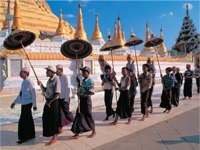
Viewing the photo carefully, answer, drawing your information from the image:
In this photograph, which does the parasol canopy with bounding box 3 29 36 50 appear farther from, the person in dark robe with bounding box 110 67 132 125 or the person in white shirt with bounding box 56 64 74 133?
the person in dark robe with bounding box 110 67 132 125

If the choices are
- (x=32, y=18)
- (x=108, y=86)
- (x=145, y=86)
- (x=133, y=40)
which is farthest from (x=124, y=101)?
(x=32, y=18)

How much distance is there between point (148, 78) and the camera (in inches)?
257

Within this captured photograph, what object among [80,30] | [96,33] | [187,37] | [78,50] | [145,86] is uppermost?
[187,37]

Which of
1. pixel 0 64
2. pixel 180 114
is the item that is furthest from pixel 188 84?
pixel 0 64

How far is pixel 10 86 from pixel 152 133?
8.64 m

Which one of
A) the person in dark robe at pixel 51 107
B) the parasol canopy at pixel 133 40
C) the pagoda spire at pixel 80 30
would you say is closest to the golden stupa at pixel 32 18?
the pagoda spire at pixel 80 30

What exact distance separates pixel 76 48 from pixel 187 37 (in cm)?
5734

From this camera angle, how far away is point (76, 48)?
5629 millimetres

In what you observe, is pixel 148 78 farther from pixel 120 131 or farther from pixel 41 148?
pixel 41 148

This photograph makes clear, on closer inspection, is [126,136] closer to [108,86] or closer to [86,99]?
[86,99]

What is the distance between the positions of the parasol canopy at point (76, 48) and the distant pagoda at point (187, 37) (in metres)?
52.8

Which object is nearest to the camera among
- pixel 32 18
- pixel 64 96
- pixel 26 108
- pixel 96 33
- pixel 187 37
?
pixel 26 108

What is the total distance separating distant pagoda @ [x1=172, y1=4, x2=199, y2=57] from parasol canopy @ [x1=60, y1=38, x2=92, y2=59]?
52.8 meters

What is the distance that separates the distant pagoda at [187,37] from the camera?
54344mm
